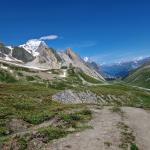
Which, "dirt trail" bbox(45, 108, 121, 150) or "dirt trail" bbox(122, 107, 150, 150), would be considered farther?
"dirt trail" bbox(122, 107, 150, 150)

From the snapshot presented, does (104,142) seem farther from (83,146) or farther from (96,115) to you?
(96,115)

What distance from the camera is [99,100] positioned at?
172m

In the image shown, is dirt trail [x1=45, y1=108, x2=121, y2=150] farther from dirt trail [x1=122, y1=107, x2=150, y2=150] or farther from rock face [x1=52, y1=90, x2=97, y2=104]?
rock face [x1=52, y1=90, x2=97, y2=104]

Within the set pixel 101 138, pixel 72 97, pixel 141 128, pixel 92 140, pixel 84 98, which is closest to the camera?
pixel 92 140

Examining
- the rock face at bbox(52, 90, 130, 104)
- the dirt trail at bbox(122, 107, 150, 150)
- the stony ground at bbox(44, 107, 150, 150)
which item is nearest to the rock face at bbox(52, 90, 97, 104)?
the rock face at bbox(52, 90, 130, 104)

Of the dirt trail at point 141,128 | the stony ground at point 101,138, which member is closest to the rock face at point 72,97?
the dirt trail at point 141,128

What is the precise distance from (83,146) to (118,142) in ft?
13.8

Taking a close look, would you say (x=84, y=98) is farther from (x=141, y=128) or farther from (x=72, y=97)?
(x=141, y=128)

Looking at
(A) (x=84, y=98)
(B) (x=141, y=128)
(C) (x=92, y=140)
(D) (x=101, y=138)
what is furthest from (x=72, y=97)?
(C) (x=92, y=140)

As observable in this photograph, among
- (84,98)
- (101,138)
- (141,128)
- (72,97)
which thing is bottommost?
(84,98)

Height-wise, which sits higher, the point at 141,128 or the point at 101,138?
the point at 101,138

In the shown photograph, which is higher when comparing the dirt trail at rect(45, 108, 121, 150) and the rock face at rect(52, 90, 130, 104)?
the dirt trail at rect(45, 108, 121, 150)

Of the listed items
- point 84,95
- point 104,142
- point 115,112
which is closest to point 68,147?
point 104,142

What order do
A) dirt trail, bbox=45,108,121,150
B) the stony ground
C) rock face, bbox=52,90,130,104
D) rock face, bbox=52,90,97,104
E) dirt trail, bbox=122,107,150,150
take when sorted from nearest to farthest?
1. dirt trail, bbox=45,108,121,150
2. the stony ground
3. dirt trail, bbox=122,107,150,150
4. rock face, bbox=52,90,97,104
5. rock face, bbox=52,90,130,104
